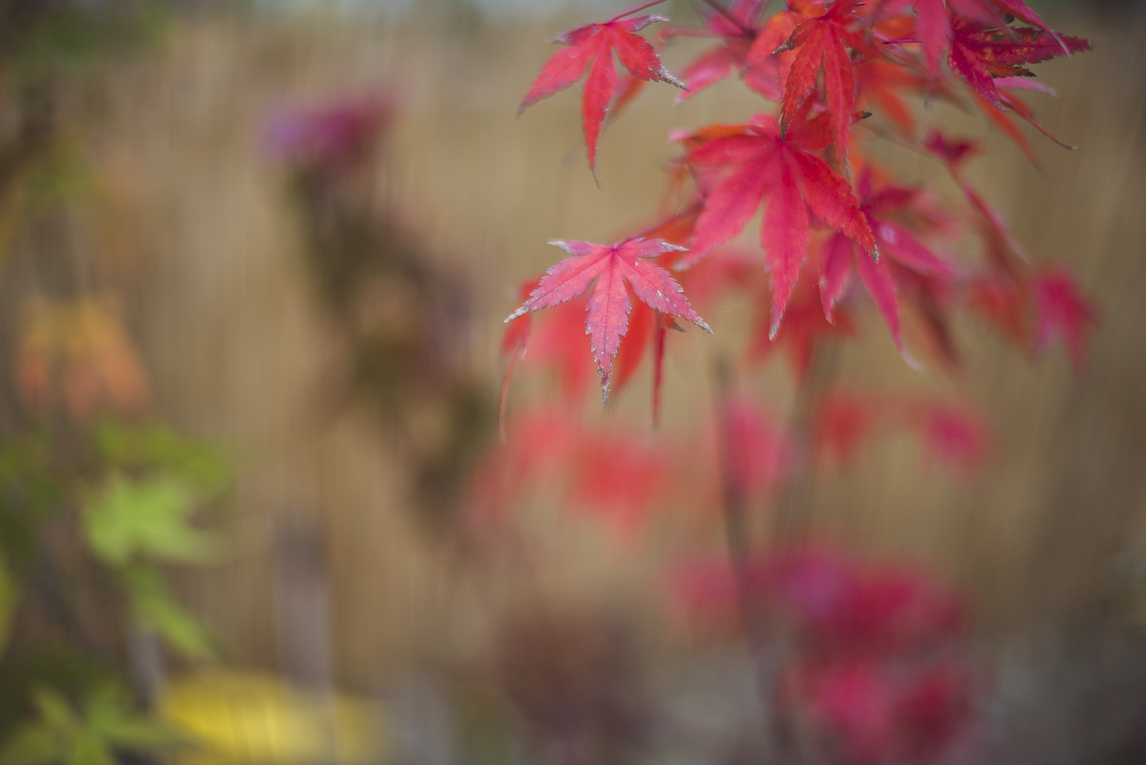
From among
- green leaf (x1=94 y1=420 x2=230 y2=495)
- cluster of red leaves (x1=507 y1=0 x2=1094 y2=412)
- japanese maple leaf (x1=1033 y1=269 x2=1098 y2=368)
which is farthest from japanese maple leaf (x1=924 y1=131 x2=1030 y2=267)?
green leaf (x1=94 y1=420 x2=230 y2=495)

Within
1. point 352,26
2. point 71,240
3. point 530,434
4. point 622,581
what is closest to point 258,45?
point 352,26

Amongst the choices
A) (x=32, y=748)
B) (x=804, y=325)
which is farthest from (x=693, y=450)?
(x=32, y=748)

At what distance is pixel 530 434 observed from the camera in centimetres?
158

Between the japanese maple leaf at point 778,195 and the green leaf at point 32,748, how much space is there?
896mm

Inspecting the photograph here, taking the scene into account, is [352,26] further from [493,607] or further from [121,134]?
[493,607]

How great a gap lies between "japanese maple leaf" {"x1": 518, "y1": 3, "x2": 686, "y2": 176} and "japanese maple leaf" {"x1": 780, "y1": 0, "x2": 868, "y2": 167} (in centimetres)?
9

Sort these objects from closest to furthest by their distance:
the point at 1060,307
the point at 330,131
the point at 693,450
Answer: the point at 1060,307, the point at 330,131, the point at 693,450

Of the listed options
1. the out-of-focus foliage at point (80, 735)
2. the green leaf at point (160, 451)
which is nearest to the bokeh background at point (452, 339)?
the green leaf at point (160, 451)

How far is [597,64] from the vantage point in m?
0.58

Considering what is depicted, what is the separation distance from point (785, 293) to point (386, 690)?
200 centimetres

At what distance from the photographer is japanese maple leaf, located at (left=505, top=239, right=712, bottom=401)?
52 centimetres

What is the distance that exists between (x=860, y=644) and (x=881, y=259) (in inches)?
45.4

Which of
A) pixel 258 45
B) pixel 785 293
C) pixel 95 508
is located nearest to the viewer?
pixel 785 293

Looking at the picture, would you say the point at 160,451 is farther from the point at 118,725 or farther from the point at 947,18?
the point at 947,18
